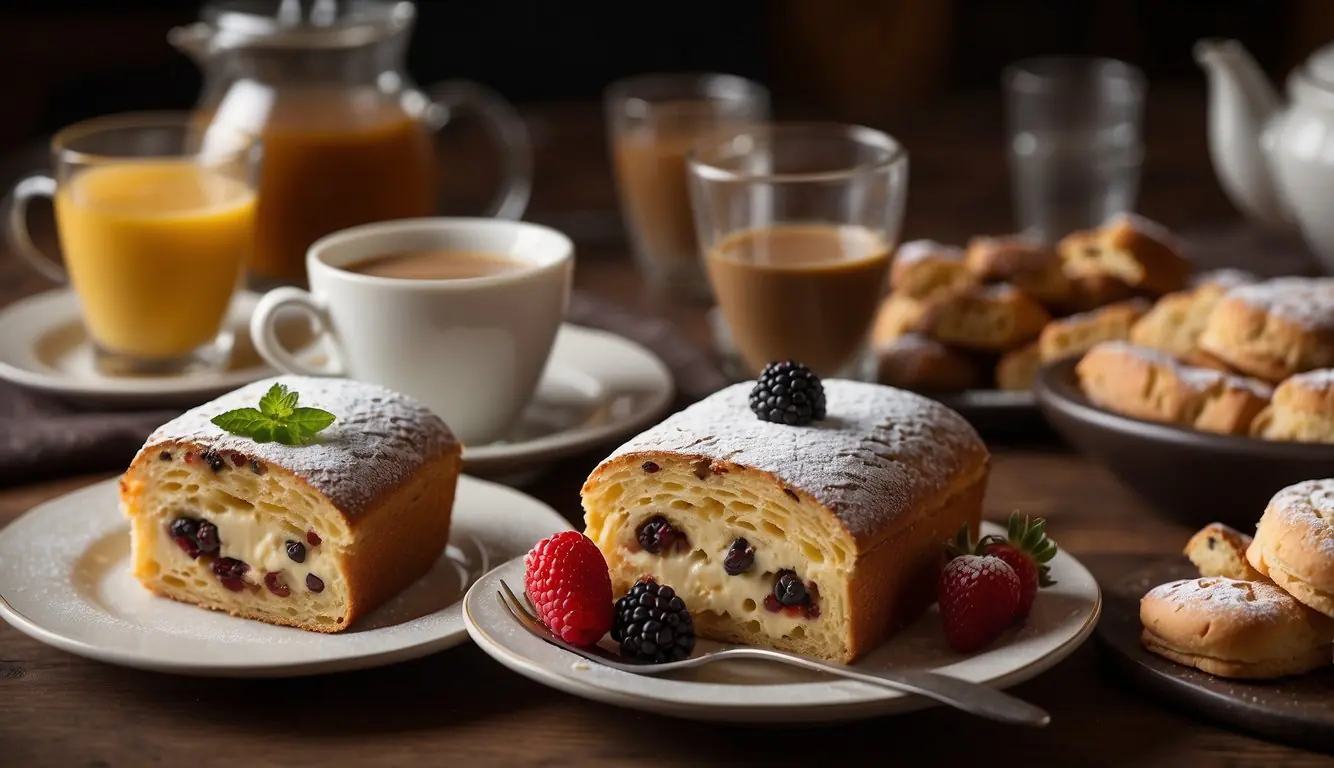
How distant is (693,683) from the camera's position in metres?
1.53

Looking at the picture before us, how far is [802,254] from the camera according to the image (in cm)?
251

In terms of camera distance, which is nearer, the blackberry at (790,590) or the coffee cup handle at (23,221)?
the blackberry at (790,590)

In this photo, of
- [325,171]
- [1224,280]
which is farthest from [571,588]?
[325,171]

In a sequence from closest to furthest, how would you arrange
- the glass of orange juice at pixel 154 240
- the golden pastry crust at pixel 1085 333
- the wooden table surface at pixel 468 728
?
the wooden table surface at pixel 468 728 → the golden pastry crust at pixel 1085 333 → the glass of orange juice at pixel 154 240

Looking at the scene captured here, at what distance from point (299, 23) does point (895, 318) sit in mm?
1155

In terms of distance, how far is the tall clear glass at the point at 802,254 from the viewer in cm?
247

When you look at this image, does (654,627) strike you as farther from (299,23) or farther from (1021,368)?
(299,23)

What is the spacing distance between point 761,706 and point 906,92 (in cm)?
437

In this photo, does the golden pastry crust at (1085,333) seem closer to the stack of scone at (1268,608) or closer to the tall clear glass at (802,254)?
the tall clear glass at (802,254)

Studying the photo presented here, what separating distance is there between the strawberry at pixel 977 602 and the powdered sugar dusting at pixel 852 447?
0.09m

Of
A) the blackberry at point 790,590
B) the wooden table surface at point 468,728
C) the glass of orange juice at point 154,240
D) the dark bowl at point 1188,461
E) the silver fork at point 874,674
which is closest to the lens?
the silver fork at point 874,674

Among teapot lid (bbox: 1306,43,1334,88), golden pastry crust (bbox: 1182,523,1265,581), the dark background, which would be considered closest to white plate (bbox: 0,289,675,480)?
golden pastry crust (bbox: 1182,523,1265,581)

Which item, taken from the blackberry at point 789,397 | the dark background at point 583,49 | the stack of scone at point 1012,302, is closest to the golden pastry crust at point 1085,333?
the stack of scone at point 1012,302

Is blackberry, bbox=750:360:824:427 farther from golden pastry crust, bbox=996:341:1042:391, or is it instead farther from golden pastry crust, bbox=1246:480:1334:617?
golden pastry crust, bbox=996:341:1042:391
